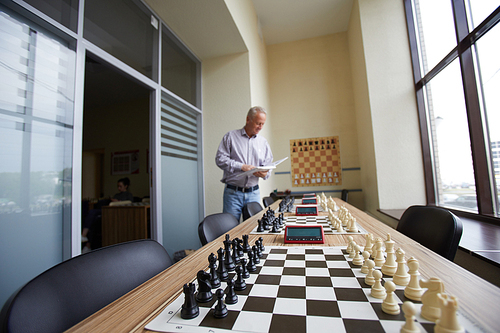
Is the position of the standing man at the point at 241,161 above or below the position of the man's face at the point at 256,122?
below

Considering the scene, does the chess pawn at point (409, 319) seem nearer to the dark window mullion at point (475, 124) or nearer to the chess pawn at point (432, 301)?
the chess pawn at point (432, 301)

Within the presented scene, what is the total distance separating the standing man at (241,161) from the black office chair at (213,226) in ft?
2.09

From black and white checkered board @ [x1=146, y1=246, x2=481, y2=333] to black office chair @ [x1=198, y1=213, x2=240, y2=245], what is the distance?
1.72 ft

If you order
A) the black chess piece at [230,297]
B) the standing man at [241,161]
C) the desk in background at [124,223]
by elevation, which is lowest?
the desk in background at [124,223]

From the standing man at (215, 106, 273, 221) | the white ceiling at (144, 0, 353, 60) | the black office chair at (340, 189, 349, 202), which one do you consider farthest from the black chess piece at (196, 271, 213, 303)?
the black office chair at (340, 189, 349, 202)

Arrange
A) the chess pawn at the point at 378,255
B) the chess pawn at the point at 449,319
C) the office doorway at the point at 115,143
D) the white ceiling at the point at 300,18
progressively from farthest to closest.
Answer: the office doorway at the point at 115,143
the white ceiling at the point at 300,18
the chess pawn at the point at 378,255
the chess pawn at the point at 449,319

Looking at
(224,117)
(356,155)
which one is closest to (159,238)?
(224,117)

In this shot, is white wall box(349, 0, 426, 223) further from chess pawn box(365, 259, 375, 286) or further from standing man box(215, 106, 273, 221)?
chess pawn box(365, 259, 375, 286)

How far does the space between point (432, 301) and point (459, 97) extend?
2565 millimetres

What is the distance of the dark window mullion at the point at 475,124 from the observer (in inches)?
80.0

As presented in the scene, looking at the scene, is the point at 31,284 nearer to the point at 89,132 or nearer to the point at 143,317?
the point at 143,317

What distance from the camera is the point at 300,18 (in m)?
4.25

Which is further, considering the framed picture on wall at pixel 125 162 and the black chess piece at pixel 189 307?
the framed picture on wall at pixel 125 162

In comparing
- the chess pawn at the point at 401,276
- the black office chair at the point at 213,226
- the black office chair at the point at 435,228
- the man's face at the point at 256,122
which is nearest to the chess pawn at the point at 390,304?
the chess pawn at the point at 401,276
